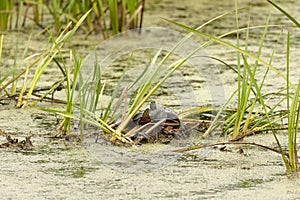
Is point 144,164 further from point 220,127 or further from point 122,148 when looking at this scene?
point 220,127

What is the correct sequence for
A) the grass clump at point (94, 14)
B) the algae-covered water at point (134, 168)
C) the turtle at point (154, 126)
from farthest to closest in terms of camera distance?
the grass clump at point (94, 14), the turtle at point (154, 126), the algae-covered water at point (134, 168)

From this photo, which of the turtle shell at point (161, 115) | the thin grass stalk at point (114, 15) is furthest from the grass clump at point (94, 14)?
the turtle shell at point (161, 115)

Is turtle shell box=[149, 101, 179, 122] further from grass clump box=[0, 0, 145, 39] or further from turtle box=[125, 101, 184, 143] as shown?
grass clump box=[0, 0, 145, 39]

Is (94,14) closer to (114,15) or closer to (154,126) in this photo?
(114,15)

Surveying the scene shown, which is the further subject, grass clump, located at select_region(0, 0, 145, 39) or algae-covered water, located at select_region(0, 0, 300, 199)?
grass clump, located at select_region(0, 0, 145, 39)

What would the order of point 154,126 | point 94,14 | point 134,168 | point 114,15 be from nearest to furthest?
point 134,168 → point 154,126 → point 114,15 → point 94,14

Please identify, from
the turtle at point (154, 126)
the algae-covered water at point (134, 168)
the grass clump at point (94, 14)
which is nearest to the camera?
the algae-covered water at point (134, 168)

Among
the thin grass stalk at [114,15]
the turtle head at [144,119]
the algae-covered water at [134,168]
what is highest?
the thin grass stalk at [114,15]

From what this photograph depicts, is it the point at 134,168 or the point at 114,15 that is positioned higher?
the point at 114,15

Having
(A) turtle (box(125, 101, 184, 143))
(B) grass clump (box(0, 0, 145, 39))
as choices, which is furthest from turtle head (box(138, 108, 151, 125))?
(B) grass clump (box(0, 0, 145, 39))

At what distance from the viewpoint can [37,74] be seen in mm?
2234

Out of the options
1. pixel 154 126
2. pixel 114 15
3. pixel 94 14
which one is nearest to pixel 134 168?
pixel 154 126

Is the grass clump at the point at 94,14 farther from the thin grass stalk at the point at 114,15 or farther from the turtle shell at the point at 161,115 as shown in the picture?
the turtle shell at the point at 161,115

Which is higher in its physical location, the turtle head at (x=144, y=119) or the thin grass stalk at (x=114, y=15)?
the thin grass stalk at (x=114, y=15)
